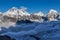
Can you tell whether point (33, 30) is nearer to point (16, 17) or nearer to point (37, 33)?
point (37, 33)

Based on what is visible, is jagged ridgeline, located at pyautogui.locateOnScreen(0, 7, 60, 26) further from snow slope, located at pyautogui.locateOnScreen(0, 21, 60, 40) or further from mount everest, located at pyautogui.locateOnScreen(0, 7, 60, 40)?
snow slope, located at pyautogui.locateOnScreen(0, 21, 60, 40)

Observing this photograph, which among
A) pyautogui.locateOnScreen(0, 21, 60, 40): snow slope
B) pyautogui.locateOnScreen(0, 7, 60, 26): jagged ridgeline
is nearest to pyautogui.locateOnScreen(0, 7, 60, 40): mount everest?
pyautogui.locateOnScreen(0, 21, 60, 40): snow slope

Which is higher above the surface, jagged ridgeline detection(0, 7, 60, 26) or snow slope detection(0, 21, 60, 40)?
jagged ridgeline detection(0, 7, 60, 26)

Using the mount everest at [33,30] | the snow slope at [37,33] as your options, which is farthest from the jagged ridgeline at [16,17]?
the snow slope at [37,33]

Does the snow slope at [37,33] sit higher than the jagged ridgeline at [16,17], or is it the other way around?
the jagged ridgeline at [16,17]

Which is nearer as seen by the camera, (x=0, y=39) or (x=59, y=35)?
(x=0, y=39)

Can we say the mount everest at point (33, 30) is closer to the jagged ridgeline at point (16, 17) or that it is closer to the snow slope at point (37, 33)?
the snow slope at point (37, 33)

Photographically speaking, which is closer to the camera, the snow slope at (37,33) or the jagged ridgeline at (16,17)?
the snow slope at (37,33)

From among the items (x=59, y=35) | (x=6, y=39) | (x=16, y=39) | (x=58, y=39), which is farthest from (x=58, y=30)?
(x=6, y=39)

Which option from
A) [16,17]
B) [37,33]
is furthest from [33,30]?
[16,17]

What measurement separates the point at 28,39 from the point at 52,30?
1643 mm

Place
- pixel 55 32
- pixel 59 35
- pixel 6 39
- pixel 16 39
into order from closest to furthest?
pixel 6 39, pixel 16 39, pixel 59 35, pixel 55 32

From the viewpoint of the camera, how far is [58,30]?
7.36m

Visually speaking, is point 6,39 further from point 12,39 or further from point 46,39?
point 46,39
